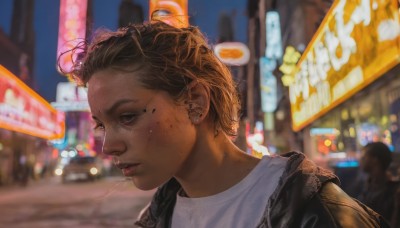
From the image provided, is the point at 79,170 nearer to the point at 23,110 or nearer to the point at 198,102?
the point at 23,110

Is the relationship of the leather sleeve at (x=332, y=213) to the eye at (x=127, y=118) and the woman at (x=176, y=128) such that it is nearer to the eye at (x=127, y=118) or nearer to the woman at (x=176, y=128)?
the woman at (x=176, y=128)

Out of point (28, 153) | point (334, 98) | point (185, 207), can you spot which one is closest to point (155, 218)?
point (185, 207)

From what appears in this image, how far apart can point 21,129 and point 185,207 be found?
1657 cm

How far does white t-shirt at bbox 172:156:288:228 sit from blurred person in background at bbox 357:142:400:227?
1995 millimetres

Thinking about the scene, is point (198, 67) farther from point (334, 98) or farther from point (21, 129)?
point (21, 129)

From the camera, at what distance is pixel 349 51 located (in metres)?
4.39

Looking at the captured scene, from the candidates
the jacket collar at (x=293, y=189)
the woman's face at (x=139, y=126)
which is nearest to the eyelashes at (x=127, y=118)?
the woman's face at (x=139, y=126)

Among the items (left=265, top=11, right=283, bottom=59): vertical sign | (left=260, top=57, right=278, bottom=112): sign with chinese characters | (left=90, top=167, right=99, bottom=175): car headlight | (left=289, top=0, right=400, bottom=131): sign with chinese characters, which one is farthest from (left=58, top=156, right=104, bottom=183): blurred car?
(left=289, top=0, right=400, bottom=131): sign with chinese characters

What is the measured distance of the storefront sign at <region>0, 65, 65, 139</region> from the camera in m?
13.3

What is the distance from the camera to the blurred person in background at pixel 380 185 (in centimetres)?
281

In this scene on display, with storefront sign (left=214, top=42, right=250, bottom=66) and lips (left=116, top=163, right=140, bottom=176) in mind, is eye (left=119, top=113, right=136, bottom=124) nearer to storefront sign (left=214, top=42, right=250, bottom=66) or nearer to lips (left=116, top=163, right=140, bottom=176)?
lips (left=116, top=163, right=140, bottom=176)

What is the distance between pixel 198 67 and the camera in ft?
3.83

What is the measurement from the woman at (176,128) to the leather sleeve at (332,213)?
0.11 feet

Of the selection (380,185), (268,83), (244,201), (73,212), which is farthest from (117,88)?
(268,83)
